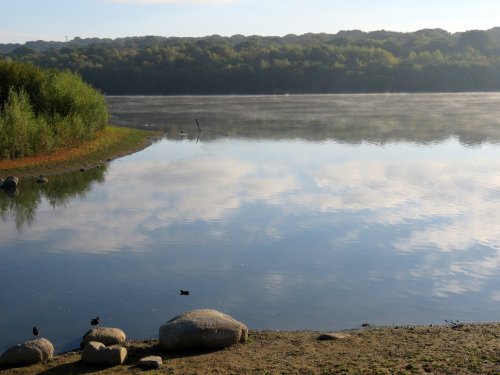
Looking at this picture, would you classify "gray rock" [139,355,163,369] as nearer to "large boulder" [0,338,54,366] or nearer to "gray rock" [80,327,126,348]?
"gray rock" [80,327,126,348]

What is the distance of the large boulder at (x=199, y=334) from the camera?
14.8m

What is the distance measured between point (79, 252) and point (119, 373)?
437 inches

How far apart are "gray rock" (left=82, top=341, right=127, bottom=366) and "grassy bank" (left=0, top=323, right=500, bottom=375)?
0.18m

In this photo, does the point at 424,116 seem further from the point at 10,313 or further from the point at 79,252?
the point at 10,313

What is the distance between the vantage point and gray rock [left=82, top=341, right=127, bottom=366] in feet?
46.1

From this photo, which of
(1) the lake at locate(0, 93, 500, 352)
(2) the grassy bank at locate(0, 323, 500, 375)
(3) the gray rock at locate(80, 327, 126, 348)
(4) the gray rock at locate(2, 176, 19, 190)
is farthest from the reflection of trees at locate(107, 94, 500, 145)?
(3) the gray rock at locate(80, 327, 126, 348)

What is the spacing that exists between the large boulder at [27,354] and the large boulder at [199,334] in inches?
100

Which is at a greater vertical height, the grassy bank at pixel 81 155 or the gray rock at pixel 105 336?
the grassy bank at pixel 81 155

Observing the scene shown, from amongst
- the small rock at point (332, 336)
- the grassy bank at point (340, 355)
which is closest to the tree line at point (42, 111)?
the grassy bank at point (340, 355)

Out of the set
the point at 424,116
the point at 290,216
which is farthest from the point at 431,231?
the point at 424,116

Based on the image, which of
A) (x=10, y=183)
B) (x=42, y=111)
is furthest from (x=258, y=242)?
(x=42, y=111)

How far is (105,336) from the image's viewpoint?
15.2 m

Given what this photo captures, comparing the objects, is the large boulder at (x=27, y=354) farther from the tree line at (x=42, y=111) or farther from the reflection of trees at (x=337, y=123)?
the reflection of trees at (x=337, y=123)

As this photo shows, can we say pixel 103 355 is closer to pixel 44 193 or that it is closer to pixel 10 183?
pixel 44 193
